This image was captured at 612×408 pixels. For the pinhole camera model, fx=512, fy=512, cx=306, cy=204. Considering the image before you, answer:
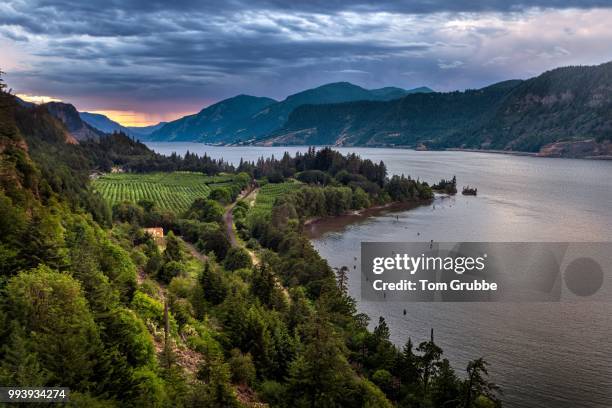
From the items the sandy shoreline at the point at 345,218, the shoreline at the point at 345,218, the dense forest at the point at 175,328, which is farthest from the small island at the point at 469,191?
the dense forest at the point at 175,328

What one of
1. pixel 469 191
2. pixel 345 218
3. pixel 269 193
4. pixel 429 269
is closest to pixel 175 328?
pixel 429 269

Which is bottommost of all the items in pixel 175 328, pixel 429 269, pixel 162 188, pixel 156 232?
pixel 429 269

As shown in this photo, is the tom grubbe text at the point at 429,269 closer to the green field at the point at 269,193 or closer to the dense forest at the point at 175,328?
the dense forest at the point at 175,328

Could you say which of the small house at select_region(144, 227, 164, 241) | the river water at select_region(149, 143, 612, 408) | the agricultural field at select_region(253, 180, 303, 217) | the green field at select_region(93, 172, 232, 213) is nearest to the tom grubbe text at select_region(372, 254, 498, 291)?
the river water at select_region(149, 143, 612, 408)

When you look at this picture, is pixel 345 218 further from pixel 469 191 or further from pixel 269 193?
pixel 469 191

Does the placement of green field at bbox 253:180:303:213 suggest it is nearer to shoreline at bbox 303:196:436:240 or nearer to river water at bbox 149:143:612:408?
shoreline at bbox 303:196:436:240

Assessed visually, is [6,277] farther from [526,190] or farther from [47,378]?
[526,190]
